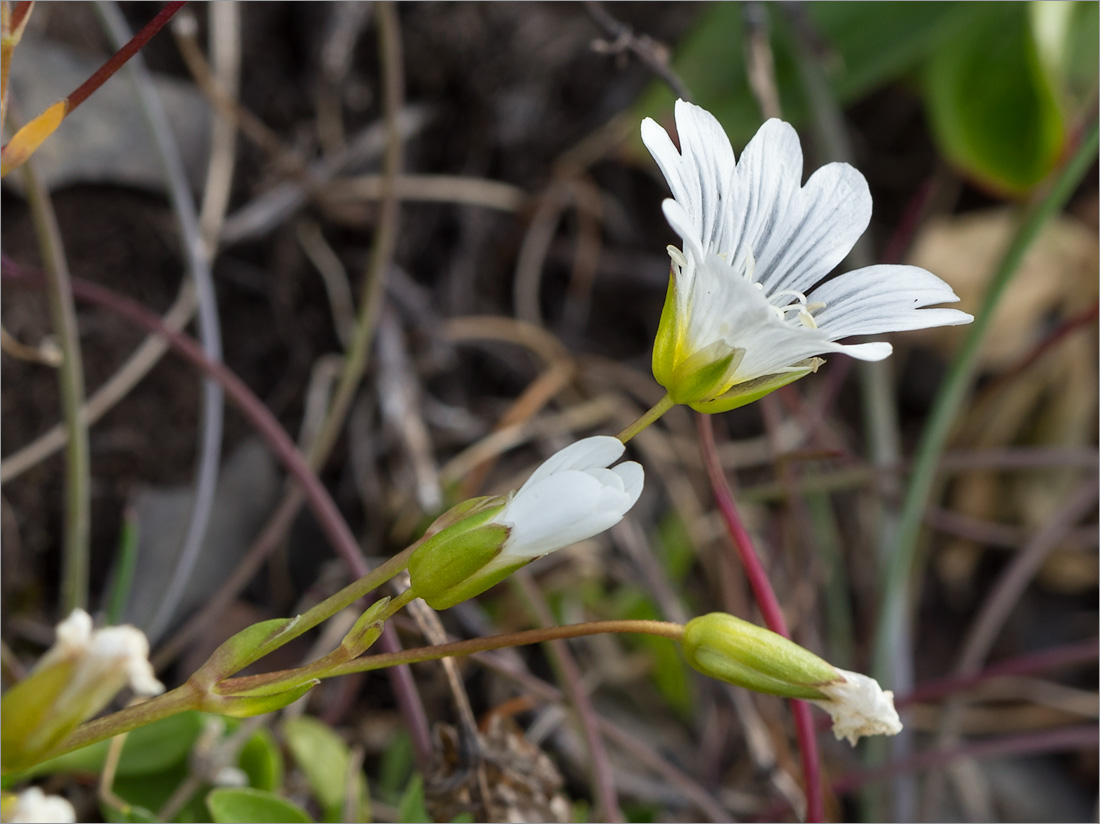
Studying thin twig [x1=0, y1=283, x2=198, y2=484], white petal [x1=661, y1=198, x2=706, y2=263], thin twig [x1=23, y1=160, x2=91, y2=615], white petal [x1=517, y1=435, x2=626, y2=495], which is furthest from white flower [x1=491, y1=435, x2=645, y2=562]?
thin twig [x1=0, y1=283, x2=198, y2=484]

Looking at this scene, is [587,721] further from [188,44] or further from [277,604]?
[188,44]

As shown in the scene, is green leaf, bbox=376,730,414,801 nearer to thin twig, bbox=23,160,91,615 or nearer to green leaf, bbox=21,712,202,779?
green leaf, bbox=21,712,202,779

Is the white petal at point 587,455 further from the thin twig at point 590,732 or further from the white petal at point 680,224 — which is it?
the thin twig at point 590,732

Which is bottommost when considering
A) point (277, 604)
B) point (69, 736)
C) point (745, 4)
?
point (69, 736)

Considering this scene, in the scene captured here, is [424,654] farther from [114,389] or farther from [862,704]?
[114,389]

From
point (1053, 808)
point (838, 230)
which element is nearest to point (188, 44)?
point (838, 230)

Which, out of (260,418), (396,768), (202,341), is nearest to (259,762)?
(396,768)
